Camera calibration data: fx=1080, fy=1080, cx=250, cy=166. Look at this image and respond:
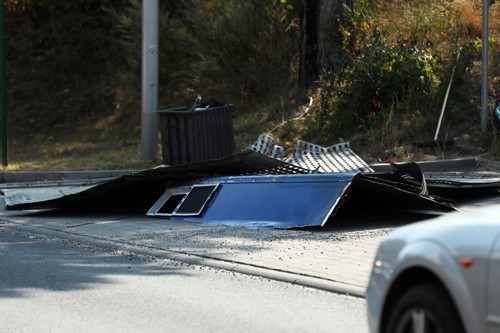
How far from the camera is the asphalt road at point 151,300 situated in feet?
24.2

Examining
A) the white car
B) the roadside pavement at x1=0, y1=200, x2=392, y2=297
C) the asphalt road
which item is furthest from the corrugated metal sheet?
the white car

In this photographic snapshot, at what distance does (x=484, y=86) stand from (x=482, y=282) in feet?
48.5

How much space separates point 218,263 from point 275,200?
8.50 ft

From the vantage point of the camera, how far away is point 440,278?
473cm

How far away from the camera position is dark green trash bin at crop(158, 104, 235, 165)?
58.0ft

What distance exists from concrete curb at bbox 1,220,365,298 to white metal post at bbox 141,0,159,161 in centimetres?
890

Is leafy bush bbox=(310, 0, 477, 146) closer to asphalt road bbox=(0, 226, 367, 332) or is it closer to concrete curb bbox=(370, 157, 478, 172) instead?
concrete curb bbox=(370, 157, 478, 172)

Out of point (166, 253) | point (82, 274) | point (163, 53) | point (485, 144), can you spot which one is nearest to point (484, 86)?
point (485, 144)

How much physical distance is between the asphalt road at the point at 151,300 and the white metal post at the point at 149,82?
444 inches

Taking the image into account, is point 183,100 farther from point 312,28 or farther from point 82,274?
point 82,274

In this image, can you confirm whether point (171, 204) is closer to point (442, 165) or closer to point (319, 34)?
point (442, 165)

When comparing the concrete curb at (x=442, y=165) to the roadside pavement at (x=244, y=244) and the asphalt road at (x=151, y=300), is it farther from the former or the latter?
the asphalt road at (x=151, y=300)

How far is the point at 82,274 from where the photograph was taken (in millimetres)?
9523

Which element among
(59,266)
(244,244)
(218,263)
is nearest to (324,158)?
(244,244)
